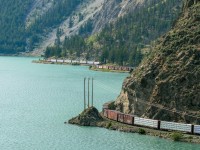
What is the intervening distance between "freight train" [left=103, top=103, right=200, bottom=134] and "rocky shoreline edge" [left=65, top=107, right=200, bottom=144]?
34.8 inches

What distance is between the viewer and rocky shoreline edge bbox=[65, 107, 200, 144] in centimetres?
7206

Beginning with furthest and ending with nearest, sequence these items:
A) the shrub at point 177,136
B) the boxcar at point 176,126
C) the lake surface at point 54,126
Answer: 1. the boxcar at point 176,126
2. the shrub at point 177,136
3. the lake surface at point 54,126

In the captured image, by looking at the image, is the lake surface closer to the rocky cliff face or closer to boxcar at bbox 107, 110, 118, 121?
boxcar at bbox 107, 110, 118, 121

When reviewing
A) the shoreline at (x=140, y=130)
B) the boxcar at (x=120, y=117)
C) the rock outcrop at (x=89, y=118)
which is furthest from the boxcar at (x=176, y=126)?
the rock outcrop at (x=89, y=118)

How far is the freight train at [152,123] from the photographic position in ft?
244

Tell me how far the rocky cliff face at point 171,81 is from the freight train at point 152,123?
190cm

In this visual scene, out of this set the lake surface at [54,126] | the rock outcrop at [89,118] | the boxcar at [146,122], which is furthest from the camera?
the rock outcrop at [89,118]

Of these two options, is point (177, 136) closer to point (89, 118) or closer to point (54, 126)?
point (89, 118)

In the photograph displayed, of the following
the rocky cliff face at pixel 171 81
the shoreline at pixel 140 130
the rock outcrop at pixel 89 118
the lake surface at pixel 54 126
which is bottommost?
the lake surface at pixel 54 126

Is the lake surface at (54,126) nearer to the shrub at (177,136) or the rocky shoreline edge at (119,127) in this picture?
the shrub at (177,136)

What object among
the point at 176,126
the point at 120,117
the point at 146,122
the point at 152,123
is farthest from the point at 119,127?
the point at 176,126

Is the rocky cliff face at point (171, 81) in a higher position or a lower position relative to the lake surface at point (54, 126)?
higher

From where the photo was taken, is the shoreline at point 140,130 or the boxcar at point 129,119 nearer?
the shoreline at point 140,130

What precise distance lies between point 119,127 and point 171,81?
10751 mm
